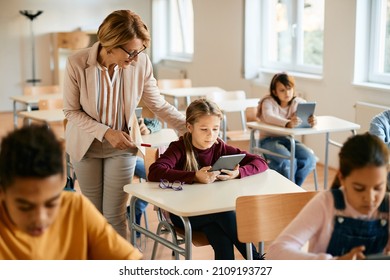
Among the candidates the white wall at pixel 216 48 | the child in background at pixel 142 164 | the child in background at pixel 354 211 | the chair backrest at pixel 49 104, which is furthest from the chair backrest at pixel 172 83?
the child in background at pixel 354 211

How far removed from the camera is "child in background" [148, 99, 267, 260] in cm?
240

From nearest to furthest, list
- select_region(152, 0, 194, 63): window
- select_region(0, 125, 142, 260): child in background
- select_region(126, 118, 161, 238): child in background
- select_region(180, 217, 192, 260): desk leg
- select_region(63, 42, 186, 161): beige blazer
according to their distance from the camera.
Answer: select_region(0, 125, 142, 260): child in background
select_region(180, 217, 192, 260): desk leg
select_region(63, 42, 186, 161): beige blazer
select_region(126, 118, 161, 238): child in background
select_region(152, 0, 194, 63): window

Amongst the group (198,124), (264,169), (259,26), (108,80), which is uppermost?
(259,26)

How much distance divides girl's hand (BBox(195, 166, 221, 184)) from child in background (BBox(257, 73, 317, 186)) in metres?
1.61

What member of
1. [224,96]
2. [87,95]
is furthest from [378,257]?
[224,96]

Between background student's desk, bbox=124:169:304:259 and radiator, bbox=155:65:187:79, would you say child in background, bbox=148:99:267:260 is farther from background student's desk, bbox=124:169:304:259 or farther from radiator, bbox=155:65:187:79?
radiator, bbox=155:65:187:79

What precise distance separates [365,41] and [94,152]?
10.1 feet

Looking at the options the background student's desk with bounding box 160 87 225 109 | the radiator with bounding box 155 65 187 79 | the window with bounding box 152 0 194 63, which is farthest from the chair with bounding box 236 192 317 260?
the window with bounding box 152 0 194 63

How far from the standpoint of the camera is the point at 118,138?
7.79ft

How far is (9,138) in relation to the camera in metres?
1.12

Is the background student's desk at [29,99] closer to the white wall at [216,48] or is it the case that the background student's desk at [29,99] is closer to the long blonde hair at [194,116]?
the white wall at [216,48]

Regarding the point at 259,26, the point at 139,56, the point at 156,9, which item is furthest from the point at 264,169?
the point at 156,9
